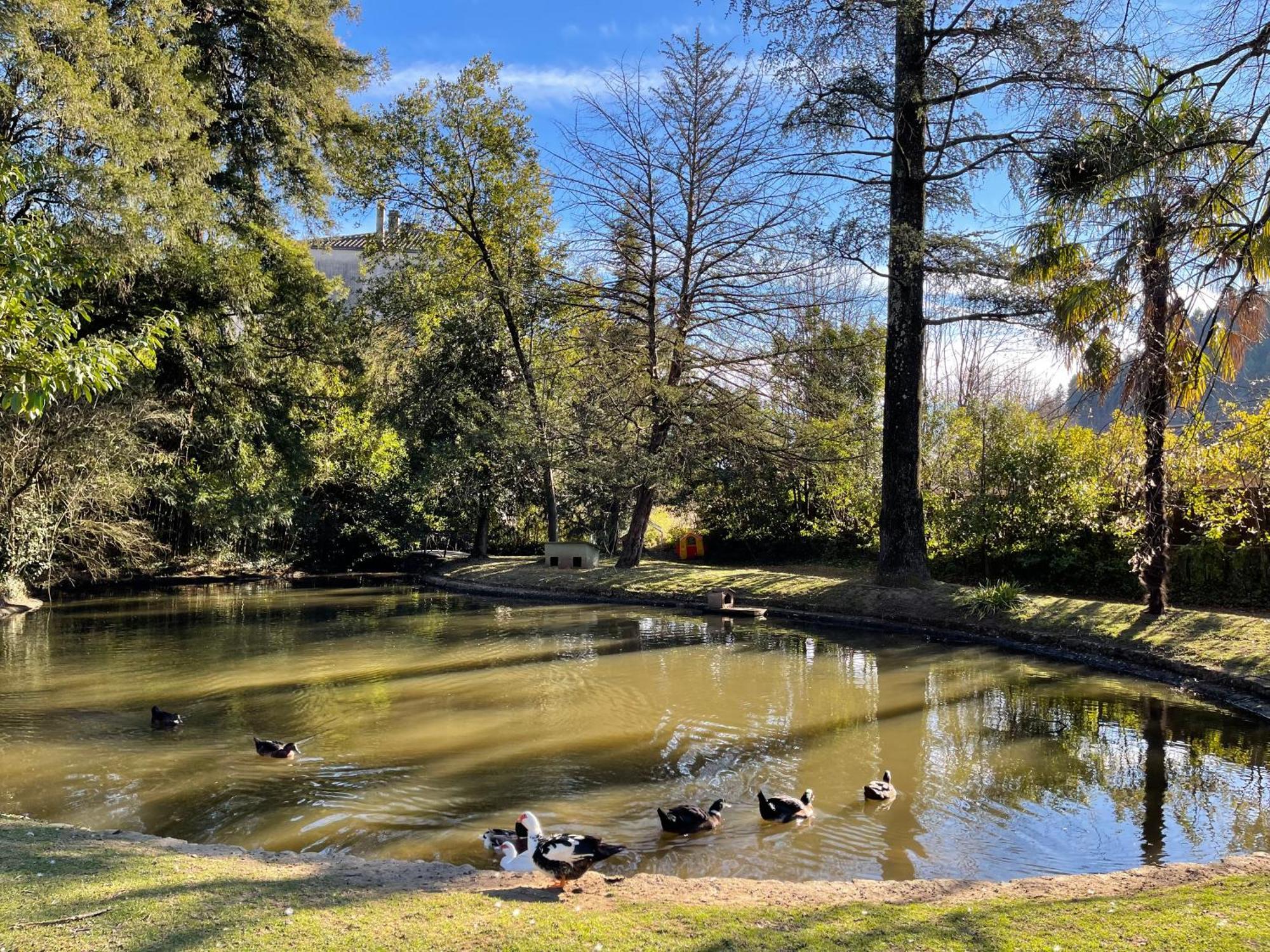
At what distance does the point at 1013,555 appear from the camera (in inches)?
702

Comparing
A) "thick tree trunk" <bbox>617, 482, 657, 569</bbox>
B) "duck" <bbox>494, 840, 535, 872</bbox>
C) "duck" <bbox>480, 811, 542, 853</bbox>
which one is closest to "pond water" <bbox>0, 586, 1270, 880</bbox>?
"duck" <bbox>480, 811, 542, 853</bbox>

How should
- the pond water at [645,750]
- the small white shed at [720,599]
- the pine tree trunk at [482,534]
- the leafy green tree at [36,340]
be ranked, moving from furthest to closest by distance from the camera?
the pine tree trunk at [482,534] < the small white shed at [720,599] < the pond water at [645,750] < the leafy green tree at [36,340]

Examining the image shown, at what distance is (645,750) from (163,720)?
5.03 m

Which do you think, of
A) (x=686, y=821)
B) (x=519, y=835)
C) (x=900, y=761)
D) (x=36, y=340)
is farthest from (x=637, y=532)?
(x=36, y=340)

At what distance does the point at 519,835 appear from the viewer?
5332mm

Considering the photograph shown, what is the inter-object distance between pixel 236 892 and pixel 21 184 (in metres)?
5.82

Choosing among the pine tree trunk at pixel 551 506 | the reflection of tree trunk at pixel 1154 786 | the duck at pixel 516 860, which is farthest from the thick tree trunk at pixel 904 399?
the duck at pixel 516 860

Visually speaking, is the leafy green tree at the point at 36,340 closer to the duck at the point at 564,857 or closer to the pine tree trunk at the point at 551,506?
the duck at the point at 564,857

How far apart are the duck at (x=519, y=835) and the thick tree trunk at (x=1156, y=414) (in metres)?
5.20

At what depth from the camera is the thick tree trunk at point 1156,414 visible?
5.63 m

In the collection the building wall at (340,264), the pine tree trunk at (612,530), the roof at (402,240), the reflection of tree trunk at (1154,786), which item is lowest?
the reflection of tree trunk at (1154,786)

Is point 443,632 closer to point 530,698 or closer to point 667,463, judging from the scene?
point 530,698

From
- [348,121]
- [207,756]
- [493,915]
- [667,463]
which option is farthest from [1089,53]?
[348,121]

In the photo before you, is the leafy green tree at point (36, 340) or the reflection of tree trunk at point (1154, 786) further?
the reflection of tree trunk at point (1154, 786)
